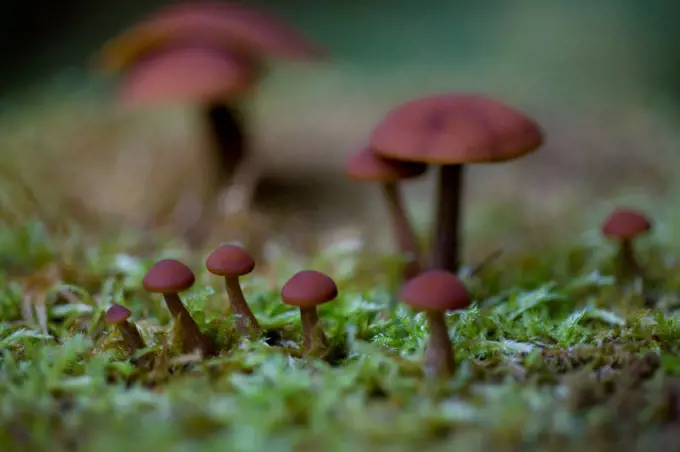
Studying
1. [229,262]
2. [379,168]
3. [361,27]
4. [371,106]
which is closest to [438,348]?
[229,262]

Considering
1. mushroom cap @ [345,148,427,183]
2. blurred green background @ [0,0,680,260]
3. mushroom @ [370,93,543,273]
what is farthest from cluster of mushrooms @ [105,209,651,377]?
blurred green background @ [0,0,680,260]

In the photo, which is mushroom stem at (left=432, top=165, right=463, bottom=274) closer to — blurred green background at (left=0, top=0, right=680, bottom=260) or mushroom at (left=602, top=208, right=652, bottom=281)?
mushroom at (left=602, top=208, right=652, bottom=281)

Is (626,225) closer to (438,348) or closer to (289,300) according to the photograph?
(438,348)

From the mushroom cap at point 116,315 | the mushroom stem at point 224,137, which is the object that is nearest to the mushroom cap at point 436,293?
the mushroom cap at point 116,315

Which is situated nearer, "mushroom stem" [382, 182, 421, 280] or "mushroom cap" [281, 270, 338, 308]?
"mushroom cap" [281, 270, 338, 308]

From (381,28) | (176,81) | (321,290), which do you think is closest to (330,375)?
(321,290)

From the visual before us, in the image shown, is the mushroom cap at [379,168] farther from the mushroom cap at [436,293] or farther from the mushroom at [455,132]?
the mushroom cap at [436,293]
